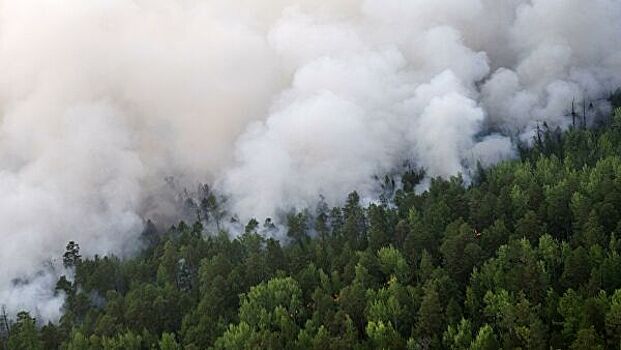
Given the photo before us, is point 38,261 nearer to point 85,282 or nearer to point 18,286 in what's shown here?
point 18,286

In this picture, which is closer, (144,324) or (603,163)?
(144,324)

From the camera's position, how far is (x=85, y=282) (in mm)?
90250

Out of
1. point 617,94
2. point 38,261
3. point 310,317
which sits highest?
point 617,94

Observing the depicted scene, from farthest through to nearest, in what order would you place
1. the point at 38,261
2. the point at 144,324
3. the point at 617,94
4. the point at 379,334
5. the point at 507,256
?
the point at 617,94 < the point at 38,261 < the point at 144,324 < the point at 507,256 < the point at 379,334

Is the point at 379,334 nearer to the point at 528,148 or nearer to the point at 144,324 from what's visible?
the point at 144,324

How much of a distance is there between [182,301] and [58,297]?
87.4 ft

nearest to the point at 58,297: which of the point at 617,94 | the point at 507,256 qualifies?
the point at 507,256

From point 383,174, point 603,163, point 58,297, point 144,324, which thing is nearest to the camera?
point 144,324

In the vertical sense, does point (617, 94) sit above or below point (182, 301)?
above

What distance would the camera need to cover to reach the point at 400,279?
70.2m

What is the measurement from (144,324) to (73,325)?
937cm

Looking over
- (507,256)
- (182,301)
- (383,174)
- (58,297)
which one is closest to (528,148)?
(383,174)

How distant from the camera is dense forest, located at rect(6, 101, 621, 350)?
190 ft

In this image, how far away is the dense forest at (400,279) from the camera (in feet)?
190
